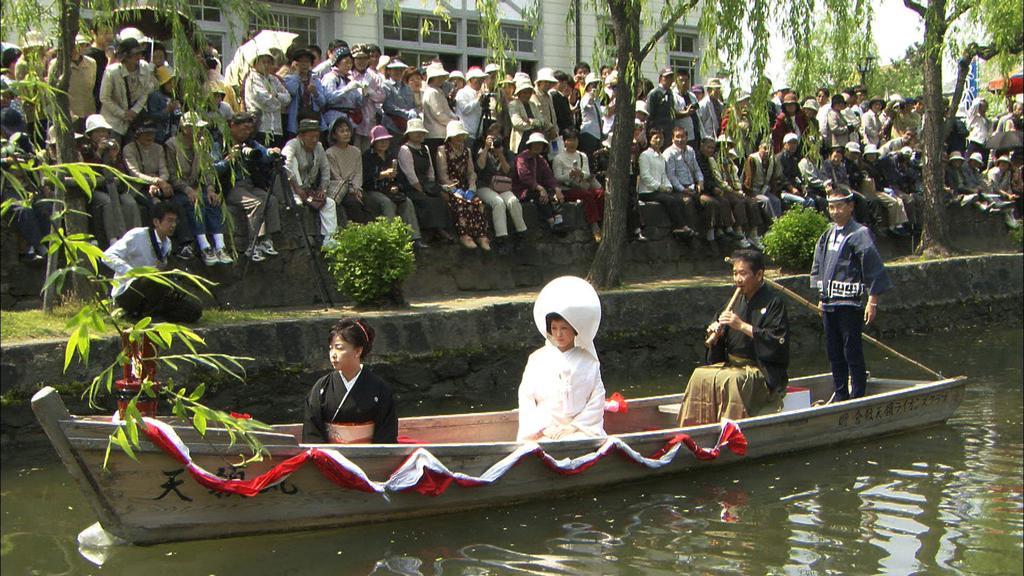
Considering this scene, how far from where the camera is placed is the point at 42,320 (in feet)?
30.7

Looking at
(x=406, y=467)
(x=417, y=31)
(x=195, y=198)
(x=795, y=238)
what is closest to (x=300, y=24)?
(x=417, y=31)

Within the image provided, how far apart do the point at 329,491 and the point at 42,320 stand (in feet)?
13.1

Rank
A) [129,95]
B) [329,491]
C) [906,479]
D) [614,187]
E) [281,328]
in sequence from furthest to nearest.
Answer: [614,187], [129,95], [281,328], [906,479], [329,491]

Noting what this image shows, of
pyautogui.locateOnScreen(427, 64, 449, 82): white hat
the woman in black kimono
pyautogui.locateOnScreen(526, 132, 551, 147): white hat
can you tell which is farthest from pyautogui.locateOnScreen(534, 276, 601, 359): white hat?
pyautogui.locateOnScreen(427, 64, 449, 82): white hat

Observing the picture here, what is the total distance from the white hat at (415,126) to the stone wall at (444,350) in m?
2.28

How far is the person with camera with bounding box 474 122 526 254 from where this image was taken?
526 inches

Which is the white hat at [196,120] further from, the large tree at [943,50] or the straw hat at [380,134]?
the large tree at [943,50]

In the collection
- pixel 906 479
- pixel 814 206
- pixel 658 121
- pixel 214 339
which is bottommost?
pixel 906 479

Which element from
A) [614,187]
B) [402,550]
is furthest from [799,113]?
[402,550]

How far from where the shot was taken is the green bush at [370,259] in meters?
10.9

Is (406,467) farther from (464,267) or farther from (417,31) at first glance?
(417,31)

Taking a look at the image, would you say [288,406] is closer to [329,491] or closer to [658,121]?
[329,491]

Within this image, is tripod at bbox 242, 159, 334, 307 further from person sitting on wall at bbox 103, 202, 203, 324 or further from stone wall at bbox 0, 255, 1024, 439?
person sitting on wall at bbox 103, 202, 203, 324

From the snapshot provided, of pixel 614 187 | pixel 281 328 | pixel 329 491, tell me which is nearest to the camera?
pixel 329 491
